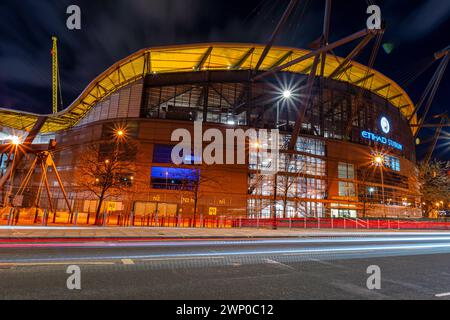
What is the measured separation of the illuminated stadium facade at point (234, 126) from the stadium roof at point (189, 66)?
0.18 m

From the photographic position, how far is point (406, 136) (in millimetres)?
66312

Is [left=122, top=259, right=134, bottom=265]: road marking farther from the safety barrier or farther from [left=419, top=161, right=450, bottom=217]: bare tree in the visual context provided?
[left=419, top=161, right=450, bottom=217]: bare tree

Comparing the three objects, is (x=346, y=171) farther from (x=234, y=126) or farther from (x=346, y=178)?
(x=234, y=126)

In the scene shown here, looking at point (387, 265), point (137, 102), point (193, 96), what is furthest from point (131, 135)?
point (387, 265)

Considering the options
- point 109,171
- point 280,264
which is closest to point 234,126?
point 109,171

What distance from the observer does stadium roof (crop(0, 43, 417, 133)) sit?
4384 cm

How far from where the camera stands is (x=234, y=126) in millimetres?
44500

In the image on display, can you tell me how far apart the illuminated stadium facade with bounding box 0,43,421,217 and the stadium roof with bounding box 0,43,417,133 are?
0.18 meters

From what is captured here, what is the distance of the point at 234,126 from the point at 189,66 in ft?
43.9

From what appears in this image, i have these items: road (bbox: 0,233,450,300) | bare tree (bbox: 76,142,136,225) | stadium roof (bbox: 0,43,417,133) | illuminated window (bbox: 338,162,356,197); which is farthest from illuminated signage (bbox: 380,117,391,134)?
road (bbox: 0,233,450,300)

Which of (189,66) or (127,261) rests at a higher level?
(189,66)

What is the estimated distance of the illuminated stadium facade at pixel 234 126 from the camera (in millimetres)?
40688

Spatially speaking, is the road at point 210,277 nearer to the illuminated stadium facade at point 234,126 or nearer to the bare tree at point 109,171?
the bare tree at point 109,171

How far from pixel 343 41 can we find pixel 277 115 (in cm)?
1621
